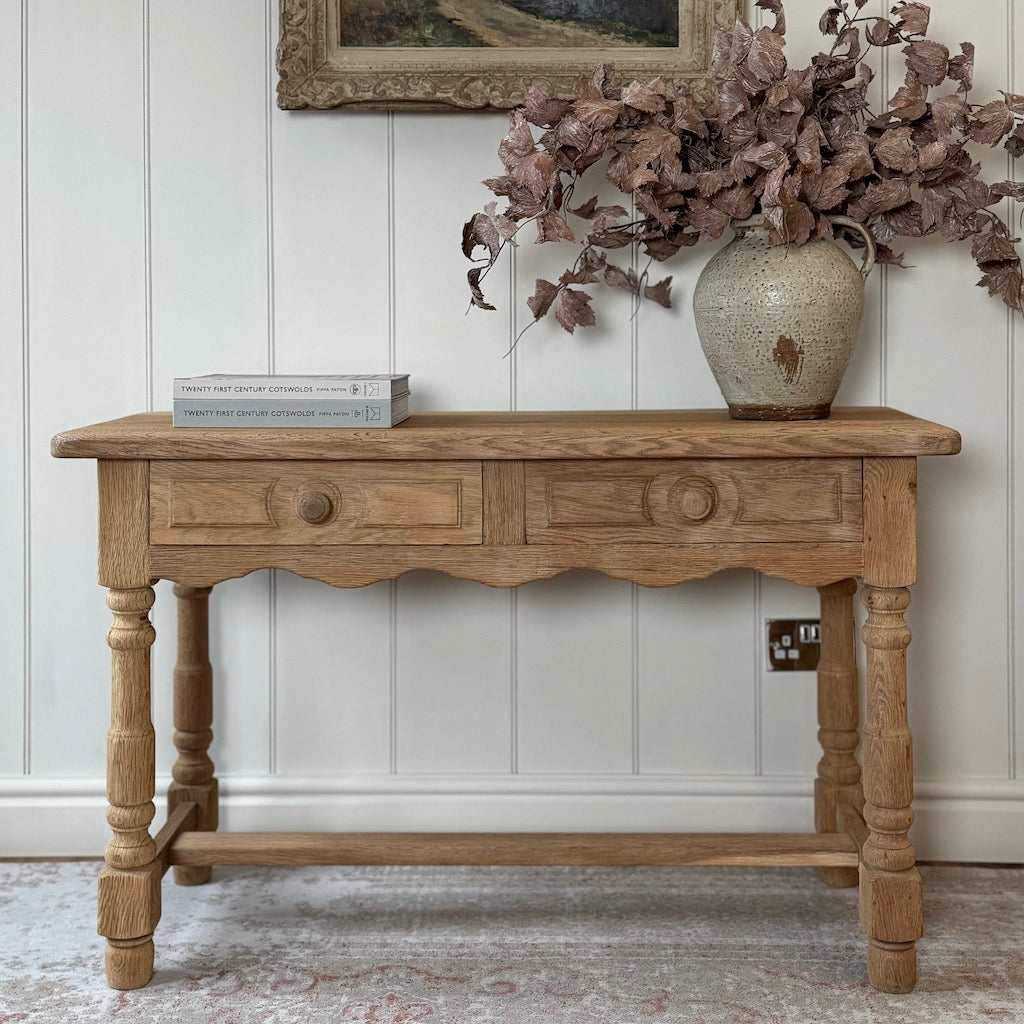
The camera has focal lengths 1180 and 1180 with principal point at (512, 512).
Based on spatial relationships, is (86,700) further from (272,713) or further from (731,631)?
(731,631)

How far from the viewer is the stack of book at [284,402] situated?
1.65m

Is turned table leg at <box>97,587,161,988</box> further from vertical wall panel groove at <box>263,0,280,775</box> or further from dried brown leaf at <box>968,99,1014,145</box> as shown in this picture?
dried brown leaf at <box>968,99,1014,145</box>

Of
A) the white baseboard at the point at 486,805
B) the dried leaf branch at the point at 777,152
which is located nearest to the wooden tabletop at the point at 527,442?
the dried leaf branch at the point at 777,152

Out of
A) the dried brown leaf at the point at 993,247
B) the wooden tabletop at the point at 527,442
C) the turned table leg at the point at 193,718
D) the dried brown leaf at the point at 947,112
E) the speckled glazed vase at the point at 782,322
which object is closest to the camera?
the wooden tabletop at the point at 527,442

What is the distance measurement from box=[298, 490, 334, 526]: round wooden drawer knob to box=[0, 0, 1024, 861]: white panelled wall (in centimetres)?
52

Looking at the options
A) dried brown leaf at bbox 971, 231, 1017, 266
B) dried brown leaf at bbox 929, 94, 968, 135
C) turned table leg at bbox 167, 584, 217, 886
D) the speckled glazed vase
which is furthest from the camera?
turned table leg at bbox 167, 584, 217, 886

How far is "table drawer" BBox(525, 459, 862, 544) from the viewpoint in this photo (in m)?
1.60

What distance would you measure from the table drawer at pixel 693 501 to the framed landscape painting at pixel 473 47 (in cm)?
74

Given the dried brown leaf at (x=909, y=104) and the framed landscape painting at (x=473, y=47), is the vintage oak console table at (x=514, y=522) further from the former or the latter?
the framed landscape painting at (x=473, y=47)

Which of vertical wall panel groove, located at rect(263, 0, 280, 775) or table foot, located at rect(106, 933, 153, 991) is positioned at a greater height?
vertical wall panel groove, located at rect(263, 0, 280, 775)

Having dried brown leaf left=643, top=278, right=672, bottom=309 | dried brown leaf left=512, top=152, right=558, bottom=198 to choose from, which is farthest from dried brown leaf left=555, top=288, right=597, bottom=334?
dried brown leaf left=512, top=152, right=558, bottom=198

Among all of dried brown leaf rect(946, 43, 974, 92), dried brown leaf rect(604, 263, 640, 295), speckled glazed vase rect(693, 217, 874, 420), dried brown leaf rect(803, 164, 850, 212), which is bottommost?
speckled glazed vase rect(693, 217, 874, 420)

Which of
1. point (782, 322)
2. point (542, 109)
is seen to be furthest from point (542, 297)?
point (782, 322)

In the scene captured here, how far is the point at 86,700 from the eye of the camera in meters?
2.15
